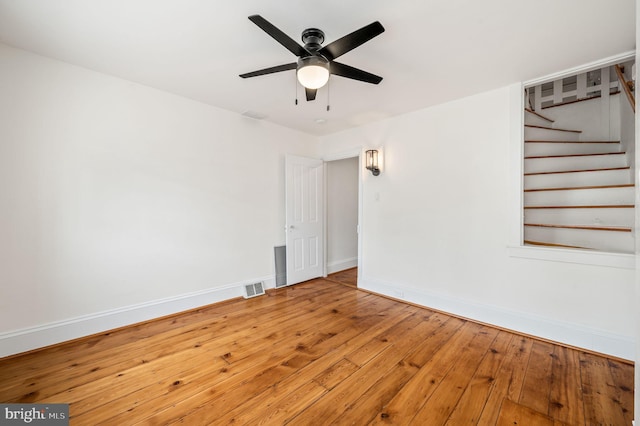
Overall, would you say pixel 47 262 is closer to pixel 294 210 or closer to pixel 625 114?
pixel 294 210

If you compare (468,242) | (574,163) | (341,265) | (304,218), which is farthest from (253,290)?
(574,163)

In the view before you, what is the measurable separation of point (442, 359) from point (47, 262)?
3.73 m

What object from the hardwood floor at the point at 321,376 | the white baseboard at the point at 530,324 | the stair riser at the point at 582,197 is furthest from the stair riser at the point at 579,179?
the hardwood floor at the point at 321,376

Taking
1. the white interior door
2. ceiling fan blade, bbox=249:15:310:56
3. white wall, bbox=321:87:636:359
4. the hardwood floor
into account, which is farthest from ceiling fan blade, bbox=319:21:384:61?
the white interior door

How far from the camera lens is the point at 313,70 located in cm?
181

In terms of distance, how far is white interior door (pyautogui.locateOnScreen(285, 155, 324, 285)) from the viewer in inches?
169

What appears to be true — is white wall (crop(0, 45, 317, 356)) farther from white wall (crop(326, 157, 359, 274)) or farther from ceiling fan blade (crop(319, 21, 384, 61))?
ceiling fan blade (crop(319, 21, 384, 61))

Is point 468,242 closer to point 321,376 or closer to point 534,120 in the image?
point 534,120

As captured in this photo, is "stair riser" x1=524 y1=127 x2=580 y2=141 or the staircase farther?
"stair riser" x1=524 y1=127 x2=580 y2=141

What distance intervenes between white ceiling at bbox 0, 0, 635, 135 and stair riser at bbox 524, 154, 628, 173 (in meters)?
1.15

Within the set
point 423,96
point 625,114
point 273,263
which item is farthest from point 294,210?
point 625,114

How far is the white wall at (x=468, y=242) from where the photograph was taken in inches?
93.7

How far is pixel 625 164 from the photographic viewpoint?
117 inches

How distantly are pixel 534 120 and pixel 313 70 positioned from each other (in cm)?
361
